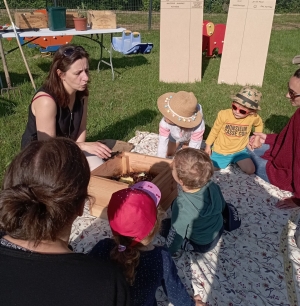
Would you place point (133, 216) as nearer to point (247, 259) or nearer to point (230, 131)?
point (247, 259)

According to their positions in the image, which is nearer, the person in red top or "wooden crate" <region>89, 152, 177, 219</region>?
"wooden crate" <region>89, 152, 177, 219</region>

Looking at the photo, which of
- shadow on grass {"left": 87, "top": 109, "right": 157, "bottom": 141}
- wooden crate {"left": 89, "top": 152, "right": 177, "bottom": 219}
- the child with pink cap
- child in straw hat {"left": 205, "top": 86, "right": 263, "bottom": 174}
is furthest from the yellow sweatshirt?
Answer: the child with pink cap

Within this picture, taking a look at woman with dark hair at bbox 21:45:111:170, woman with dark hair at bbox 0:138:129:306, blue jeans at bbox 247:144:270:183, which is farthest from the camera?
blue jeans at bbox 247:144:270:183

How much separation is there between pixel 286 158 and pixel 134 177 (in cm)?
149

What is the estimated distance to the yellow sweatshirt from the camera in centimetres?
364

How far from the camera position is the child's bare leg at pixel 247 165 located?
3.61 m

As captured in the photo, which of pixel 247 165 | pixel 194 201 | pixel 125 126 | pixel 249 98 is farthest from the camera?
pixel 125 126

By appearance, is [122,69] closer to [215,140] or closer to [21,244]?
[215,140]

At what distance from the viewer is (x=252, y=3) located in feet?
20.6

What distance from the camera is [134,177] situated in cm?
303

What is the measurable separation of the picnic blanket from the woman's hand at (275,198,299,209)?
5 cm

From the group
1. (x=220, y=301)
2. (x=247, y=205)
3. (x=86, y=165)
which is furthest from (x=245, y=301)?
(x=86, y=165)

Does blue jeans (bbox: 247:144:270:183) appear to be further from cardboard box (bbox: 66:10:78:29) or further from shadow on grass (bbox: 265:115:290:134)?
cardboard box (bbox: 66:10:78:29)

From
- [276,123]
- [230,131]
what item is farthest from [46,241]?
[276,123]
